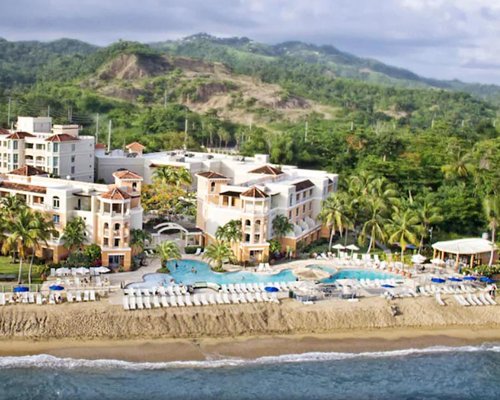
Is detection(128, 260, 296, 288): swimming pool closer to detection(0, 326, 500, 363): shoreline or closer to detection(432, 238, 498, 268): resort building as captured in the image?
detection(0, 326, 500, 363): shoreline

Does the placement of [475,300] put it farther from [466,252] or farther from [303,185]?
[303,185]

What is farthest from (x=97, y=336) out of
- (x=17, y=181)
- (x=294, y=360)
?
(x=17, y=181)

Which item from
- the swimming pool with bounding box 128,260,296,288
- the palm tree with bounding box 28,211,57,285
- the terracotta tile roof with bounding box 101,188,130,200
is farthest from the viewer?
the terracotta tile roof with bounding box 101,188,130,200

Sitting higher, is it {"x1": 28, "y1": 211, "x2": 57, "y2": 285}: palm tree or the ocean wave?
{"x1": 28, "y1": 211, "x2": 57, "y2": 285}: palm tree

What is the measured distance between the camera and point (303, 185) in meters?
55.6

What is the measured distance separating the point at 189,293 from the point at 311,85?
504 feet

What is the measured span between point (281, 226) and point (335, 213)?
4662mm

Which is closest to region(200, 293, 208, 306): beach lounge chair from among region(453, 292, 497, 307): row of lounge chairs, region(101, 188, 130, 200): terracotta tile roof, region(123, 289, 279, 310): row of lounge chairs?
region(123, 289, 279, 310): row of lounge chairs

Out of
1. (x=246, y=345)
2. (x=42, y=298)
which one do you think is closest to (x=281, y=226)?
(x=246, y=345)

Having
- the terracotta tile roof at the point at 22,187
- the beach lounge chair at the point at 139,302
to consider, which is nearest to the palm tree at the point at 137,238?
the terracotta tile roof at the point at 22,187

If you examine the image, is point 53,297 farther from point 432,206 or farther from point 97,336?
point 432,206

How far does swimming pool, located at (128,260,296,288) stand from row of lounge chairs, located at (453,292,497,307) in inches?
422

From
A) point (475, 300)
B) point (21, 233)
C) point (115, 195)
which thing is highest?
point (115, 195)

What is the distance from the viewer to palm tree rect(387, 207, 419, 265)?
165 feet
